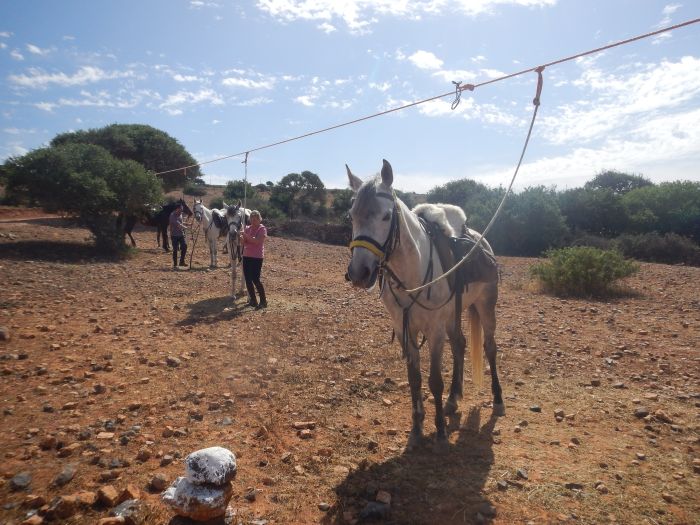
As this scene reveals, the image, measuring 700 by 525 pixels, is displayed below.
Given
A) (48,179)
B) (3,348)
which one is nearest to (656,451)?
(3,348)

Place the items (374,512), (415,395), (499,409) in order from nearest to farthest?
1. (374,512)
2. (415,395)
3. (499,409)

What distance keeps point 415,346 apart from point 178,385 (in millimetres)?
2591

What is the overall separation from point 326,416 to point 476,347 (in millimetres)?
1836

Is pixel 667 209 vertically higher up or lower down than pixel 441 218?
higher up

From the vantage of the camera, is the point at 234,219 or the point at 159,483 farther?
the point at 234,219

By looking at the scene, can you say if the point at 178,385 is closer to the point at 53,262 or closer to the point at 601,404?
the point at 601,404

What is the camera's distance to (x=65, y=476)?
2.75m

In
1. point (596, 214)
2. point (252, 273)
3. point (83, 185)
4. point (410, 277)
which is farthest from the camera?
point (596, 214)

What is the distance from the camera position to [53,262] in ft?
36.3

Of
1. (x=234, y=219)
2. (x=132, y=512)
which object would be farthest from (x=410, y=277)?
(x=234, y=219)

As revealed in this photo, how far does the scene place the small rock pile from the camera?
93.4 inches

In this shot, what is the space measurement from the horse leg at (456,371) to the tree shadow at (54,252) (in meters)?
11.2

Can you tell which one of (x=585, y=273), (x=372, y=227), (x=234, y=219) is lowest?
(x=585, y=273)

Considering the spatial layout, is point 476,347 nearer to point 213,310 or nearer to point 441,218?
point 441,218
